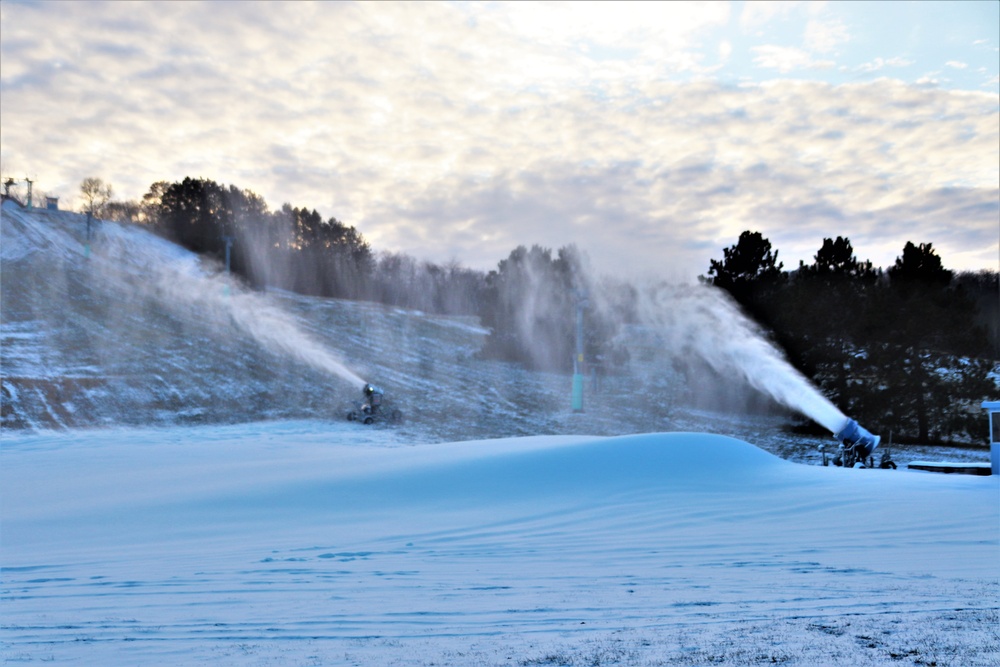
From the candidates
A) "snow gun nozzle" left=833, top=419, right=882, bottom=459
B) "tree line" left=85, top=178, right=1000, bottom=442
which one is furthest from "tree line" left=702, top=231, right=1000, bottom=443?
"snow gun nozzle" left=833, top=419, right=882, bottom=459

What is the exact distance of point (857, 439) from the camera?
63.9 ft

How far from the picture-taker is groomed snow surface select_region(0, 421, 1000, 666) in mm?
5582

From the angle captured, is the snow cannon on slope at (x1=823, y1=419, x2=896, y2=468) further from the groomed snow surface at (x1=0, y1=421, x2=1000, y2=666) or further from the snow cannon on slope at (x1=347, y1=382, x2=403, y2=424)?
the snow cannon on slope at (x1=347, y1=382, x2=403, y2=424)

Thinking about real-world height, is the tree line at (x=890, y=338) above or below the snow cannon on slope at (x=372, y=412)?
above

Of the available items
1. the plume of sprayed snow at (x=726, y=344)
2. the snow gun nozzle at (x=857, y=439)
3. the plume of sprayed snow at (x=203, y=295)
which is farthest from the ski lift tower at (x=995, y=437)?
the plume of sprayed snow at (x=203, y=295)

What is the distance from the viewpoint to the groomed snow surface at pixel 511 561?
5.58 m

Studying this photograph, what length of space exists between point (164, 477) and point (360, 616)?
1093 centimetres

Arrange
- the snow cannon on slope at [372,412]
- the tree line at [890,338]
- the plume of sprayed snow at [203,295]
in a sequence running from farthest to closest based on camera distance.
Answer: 1. the plume of sprayed snow at [203,295]
2. the snow cannon on slope at [372,412]
3. the tree line at [890,338]

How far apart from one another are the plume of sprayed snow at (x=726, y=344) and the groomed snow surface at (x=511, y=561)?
20.6 metres

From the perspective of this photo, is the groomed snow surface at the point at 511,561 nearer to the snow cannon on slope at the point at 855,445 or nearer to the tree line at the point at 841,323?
the snow cannon on slope at the point at 855,445

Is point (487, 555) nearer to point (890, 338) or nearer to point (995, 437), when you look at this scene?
point (995, 437)

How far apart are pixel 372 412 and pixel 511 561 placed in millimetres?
26895

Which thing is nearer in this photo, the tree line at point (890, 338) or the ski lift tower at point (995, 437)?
the ski lift tower at point (995, 437)

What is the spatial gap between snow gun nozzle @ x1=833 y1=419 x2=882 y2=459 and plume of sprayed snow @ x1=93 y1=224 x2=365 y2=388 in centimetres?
2884
